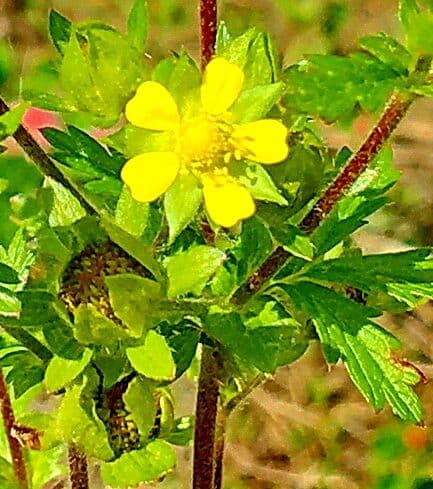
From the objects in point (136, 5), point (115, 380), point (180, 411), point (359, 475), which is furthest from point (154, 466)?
point (359, 475)

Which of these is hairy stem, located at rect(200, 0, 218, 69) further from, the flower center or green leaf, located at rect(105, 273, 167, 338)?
green leaf, located at rect(105, 273, 167, 338)

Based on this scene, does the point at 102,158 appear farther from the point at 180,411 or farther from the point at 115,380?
the point at 180,411

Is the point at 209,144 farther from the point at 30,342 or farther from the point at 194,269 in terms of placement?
the point at 30,342

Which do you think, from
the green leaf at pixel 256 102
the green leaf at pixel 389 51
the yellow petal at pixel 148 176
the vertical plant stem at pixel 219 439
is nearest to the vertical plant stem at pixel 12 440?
the vertical plant stem at pixel 219 439

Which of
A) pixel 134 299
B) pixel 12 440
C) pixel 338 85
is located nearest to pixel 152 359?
pixel 134 299

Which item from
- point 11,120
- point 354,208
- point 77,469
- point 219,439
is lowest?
point 219,439
